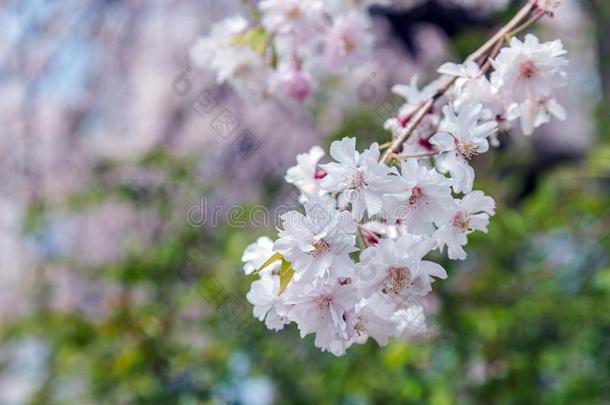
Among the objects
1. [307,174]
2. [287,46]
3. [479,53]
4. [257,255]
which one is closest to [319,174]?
[307,174]

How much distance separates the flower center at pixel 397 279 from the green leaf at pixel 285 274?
10cm

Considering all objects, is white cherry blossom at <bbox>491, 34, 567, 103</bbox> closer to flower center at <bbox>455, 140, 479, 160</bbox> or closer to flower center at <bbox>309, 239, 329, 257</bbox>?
flower center at <bbox>455, 140, 479, 160</bbox>

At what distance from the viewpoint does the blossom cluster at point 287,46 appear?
108 centimetres

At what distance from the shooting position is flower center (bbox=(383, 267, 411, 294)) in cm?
66

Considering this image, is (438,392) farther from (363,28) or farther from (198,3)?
(198,3)

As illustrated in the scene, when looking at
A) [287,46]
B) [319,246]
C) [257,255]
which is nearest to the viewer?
[319,246]

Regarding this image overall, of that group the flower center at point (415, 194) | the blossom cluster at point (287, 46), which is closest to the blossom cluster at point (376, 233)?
the flower center at point (415, 194)

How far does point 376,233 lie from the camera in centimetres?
72

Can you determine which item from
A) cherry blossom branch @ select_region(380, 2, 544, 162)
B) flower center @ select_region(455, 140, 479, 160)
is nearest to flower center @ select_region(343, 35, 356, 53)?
cherry blossom branch @ select_region(380, 2, 544, 162)

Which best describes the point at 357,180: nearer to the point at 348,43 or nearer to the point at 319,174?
the point at 319,174

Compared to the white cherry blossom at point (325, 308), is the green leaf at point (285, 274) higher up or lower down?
higher up

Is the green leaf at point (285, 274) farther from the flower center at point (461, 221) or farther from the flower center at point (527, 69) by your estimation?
the flower center at point (527, 69)

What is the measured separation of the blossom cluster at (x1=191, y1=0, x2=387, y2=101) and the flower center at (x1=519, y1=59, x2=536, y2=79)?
408mm

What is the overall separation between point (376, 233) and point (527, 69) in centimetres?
29
